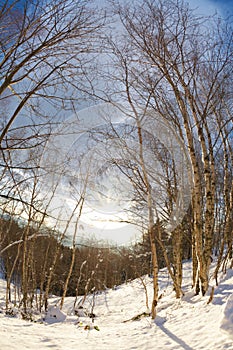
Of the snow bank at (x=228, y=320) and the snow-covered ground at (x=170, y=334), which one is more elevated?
the snow bank at (x=228, y=320)

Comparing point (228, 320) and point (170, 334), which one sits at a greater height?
point (228, 320)

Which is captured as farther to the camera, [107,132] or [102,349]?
[107,132]

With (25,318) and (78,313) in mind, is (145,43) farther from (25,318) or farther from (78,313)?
(78,313)

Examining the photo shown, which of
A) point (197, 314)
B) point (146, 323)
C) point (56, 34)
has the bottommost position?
point (146, 323)

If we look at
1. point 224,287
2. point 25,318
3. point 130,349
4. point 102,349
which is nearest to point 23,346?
point 102,349

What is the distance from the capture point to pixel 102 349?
4.31 meters

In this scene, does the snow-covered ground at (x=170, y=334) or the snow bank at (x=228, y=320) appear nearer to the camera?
the snow bank at (x=228, y=320)

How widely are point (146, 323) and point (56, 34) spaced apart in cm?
554

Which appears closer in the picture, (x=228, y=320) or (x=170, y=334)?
(x=228, y=320)

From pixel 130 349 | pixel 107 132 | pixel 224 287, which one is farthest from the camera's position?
pixel 107 132

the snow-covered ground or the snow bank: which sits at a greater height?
the snow bank

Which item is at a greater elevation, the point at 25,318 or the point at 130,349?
the point at 130,349

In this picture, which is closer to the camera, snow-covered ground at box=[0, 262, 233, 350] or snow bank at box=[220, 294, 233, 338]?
snow bank at box=[220, 294, 233, 338]

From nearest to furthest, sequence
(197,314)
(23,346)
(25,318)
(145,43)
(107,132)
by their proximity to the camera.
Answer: (23,346) < (197,314) < (145,43) < (107,132) < (25,318)
